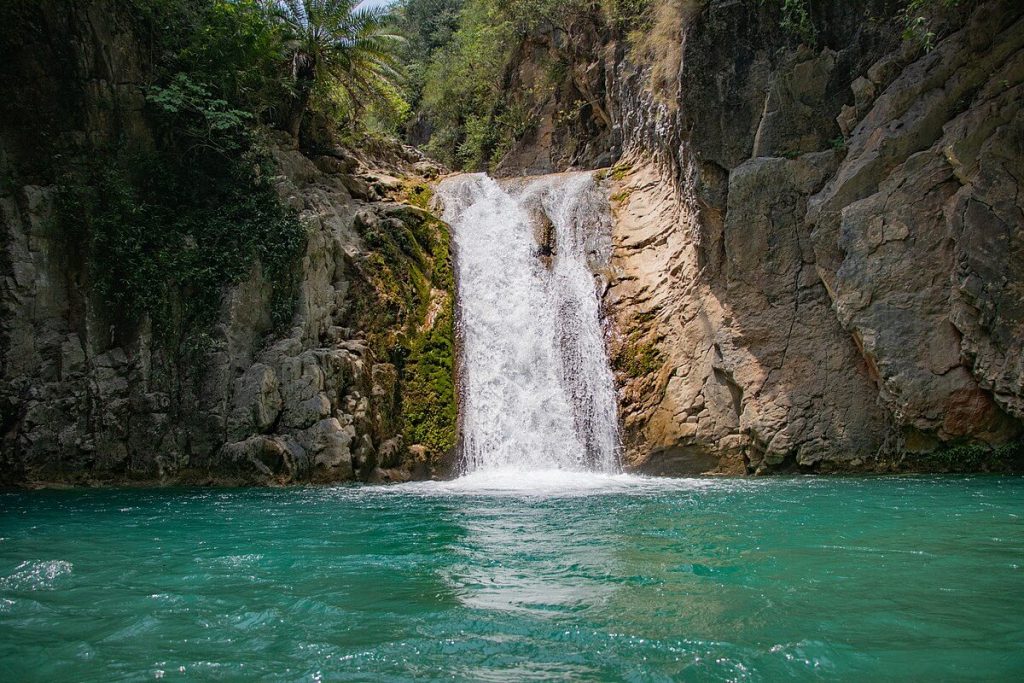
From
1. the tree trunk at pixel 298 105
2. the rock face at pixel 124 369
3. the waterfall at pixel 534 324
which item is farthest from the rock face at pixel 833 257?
the tree trunk at pixel 298 105

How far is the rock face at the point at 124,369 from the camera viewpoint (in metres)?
13.1

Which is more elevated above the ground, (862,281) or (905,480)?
(862,281)

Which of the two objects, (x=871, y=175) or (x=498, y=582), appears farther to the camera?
(x=871, y=175)

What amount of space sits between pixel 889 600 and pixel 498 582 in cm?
254

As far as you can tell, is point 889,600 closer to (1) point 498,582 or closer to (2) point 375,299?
(1) point 498,582

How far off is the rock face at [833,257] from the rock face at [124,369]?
5.69 m

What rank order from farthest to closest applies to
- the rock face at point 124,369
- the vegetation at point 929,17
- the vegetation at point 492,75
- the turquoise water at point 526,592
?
the vegetation at point 492,75 → the rock face at point 124,369 → the vegetation at point 929,17 → the turquoise water at point 526,592

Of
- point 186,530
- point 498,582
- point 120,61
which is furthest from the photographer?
point 120,61

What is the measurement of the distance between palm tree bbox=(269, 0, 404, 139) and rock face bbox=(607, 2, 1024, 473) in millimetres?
7345

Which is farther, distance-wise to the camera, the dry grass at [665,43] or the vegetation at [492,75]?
the vegetation at [492,75]

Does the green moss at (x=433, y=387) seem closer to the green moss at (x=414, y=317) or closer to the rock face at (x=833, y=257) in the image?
the green moss at (x=414, y=317)

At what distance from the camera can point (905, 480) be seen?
455 inches

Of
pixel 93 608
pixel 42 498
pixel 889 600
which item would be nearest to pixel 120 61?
pixel 42 498

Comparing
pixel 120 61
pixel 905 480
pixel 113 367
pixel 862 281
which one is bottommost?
pixel 905 480
